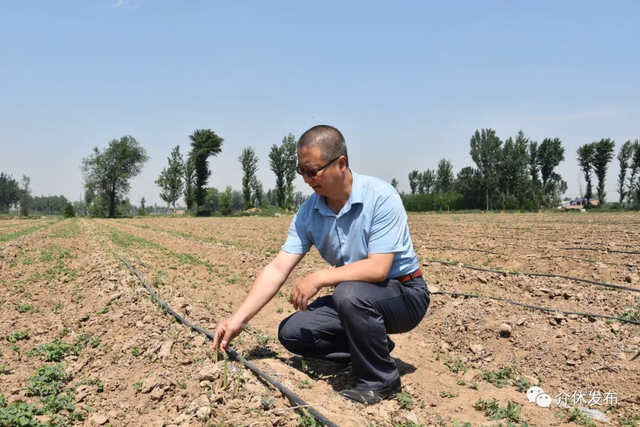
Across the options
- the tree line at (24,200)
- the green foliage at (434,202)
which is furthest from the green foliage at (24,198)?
the green foliage at (434,202)

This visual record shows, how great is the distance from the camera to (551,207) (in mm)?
45312

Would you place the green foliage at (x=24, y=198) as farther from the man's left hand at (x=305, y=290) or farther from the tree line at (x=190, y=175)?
the man's left hand at (x=305, y=290)

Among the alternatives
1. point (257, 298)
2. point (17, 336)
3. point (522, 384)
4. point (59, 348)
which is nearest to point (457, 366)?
point (522, 384)

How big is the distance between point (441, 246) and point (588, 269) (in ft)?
11.1

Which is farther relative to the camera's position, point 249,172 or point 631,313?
point 249,172

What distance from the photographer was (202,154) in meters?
54.3

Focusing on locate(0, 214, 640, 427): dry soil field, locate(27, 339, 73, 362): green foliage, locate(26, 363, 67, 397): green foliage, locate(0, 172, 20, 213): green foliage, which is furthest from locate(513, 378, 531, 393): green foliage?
locate(0, 172, 20, 213): green foliage

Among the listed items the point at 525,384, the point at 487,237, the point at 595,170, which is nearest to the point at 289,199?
the point at 595,170

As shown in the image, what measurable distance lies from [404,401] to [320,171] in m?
1.35

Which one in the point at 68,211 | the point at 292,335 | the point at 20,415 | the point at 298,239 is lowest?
the point at 20,415

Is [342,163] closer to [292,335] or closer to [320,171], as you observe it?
[320,171]

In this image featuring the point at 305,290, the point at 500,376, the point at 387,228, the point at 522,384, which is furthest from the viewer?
the point at 500,376

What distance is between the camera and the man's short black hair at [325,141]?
2428 mm

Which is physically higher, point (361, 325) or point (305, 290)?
point (305, 290)
